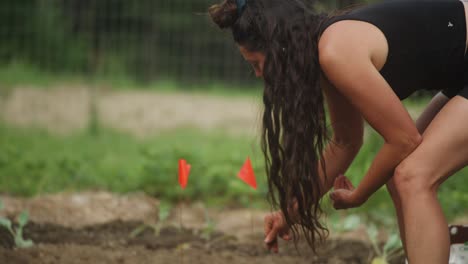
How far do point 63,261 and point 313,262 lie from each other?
960 mm

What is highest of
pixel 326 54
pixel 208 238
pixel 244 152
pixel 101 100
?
pixel 326 54

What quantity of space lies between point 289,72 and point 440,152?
0.50m

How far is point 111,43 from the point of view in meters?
7.42

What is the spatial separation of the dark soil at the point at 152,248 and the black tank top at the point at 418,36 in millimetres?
970

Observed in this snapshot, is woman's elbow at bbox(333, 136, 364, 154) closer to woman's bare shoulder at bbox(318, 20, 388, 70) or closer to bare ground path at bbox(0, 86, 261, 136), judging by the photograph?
woman's bare shoulder at bbox(318, 20, 388, 70)

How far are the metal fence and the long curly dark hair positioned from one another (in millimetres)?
4963

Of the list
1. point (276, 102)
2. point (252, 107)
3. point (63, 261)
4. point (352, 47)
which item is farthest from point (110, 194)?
point (252, 107)

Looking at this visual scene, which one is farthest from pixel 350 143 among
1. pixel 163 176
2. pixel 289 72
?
pixel 163 176

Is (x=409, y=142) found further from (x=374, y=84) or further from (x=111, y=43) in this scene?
(x=111, y=43)

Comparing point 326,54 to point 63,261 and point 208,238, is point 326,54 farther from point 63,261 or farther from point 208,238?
point 208,238

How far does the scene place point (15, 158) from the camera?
4.72 meters

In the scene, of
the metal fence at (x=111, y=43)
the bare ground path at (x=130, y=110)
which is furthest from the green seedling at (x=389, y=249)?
the metal fence at (x=111, y=43)

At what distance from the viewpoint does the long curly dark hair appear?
2311 millimetres

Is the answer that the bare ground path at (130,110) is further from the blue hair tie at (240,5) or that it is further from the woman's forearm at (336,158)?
the blue hair tie at (240,5)
